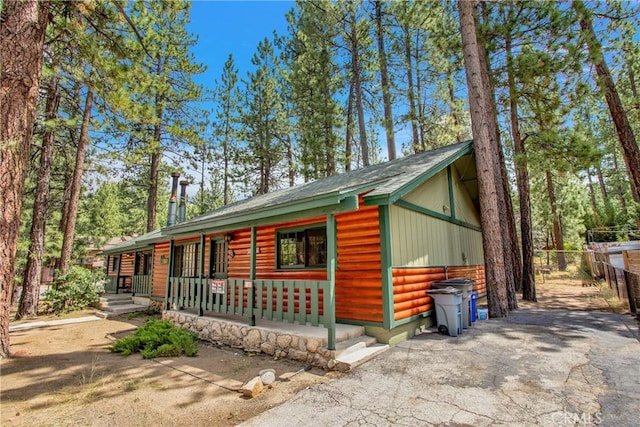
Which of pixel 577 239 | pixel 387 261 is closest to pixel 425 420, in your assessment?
pixel 387 261

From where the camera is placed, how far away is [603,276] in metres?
11.4

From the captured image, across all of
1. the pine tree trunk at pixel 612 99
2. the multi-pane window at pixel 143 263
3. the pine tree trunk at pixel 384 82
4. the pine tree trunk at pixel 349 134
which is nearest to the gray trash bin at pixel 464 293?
the pine tree trunk at pixel 612 99

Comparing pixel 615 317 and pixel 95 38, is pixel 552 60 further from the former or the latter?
pixel 95 38

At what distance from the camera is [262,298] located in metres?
6.65

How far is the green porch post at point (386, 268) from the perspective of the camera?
17.1 ft

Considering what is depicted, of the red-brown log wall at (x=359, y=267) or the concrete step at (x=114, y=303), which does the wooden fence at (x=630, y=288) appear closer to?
the red-brown log wall at (x=359, y=267)

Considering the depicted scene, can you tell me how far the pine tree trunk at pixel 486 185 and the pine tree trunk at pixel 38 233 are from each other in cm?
1305

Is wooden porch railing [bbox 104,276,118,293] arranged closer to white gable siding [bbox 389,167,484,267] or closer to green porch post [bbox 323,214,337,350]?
green porch post [bbox 323,214,337,350]

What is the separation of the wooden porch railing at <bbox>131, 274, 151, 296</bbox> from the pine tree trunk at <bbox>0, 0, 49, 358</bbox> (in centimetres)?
805

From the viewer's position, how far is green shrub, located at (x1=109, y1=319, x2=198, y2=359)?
5836mm

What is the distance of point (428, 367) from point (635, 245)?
18468 mm

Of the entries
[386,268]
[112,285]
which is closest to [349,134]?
[386,268]

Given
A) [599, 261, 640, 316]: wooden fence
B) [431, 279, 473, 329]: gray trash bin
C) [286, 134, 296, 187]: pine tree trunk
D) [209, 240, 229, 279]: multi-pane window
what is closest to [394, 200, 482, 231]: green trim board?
[431, 279, 473, 329]: gray trash bin

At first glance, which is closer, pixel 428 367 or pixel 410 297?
pixel 428 367
